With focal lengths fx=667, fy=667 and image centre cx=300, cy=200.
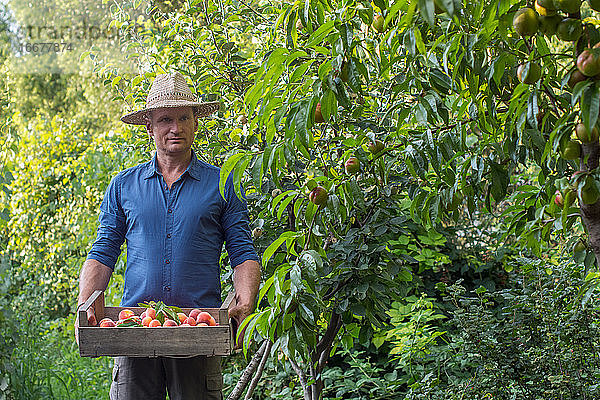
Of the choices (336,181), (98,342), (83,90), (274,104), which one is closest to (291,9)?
(274,104)

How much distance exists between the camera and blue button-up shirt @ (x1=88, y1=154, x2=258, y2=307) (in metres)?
2.38

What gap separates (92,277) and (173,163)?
1.67 feet

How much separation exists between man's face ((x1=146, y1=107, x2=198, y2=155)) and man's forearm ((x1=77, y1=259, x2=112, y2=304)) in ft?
1.58

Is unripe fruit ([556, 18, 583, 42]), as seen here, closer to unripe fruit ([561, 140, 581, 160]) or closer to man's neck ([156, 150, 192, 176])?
unripe fruit ([561, 140, 581, 160])

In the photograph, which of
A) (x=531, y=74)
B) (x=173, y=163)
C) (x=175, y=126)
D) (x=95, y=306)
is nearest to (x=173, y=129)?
(x=175, y=126)

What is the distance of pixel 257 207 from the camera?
3.11 meters

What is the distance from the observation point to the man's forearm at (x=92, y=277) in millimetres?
2365

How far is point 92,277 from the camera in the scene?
2398 millimetres

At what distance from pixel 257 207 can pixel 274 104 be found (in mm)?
1487

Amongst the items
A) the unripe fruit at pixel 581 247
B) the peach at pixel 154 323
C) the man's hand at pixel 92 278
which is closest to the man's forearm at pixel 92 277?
the man's hand at pixel 92 278

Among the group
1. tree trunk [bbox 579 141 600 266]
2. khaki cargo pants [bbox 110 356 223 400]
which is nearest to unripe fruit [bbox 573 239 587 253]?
tree trunk [bbox 579 141 600 266]

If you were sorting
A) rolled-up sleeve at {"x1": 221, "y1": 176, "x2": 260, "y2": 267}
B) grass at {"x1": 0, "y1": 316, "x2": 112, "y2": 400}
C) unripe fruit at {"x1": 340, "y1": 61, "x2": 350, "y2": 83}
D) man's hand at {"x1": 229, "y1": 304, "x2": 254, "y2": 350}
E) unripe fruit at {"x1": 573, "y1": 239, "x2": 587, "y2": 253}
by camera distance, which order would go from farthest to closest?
1. grass at {"x1": 0, "y1": 316, "x2": 112, "y2": 400}
2. rolled-up sleeve at {"x1": 221, "y1": 176, "x2": 260, "y2": 267}
3. man's hand at {"x1": 229, "y1": 304, "x2": 254, "y2": 350}
4. unripe fruit at {"x1": 573, "y1": 239, "x2": 587, "y2": 253}
5. unripe fruit at {"x1": 340, "y1": 61, "x2": 350, "y2": 83}

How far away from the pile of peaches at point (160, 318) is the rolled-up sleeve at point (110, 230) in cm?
35

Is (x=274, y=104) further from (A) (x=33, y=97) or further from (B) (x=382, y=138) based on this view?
(A) (x=33, y=97)
